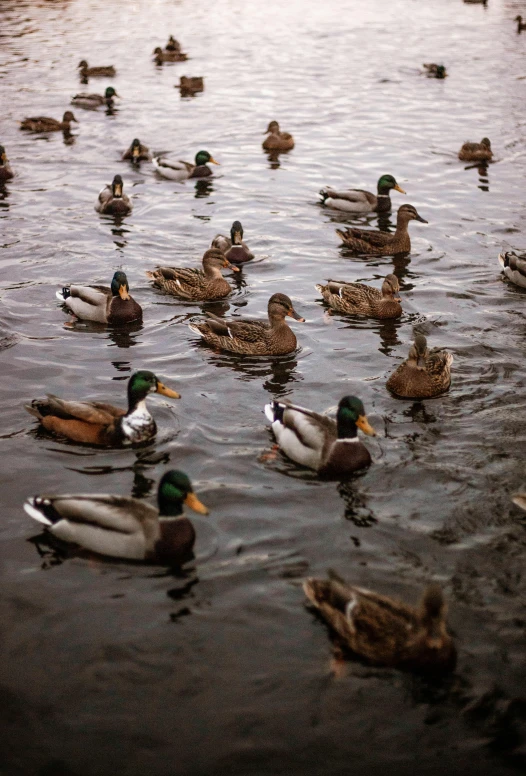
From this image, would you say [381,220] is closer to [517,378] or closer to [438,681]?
[517,378]

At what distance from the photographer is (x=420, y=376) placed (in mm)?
9836

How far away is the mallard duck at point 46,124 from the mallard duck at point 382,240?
10.8m

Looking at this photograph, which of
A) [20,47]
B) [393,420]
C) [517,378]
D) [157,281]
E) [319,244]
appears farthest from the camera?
[20,47]

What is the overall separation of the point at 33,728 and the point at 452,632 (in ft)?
9.61

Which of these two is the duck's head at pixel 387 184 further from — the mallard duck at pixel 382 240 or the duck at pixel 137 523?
the duck at pixel 137 523

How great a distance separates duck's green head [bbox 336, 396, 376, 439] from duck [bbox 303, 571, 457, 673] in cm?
212

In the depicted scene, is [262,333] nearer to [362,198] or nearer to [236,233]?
[236,233]

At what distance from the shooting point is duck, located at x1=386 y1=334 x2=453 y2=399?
32.2 feet

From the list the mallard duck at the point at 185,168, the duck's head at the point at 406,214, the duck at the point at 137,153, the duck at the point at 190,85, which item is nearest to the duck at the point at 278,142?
the mallard duck at the point at 185,168

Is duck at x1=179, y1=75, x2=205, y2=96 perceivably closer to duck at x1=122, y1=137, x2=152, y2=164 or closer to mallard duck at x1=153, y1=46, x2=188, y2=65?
mallard duck at x1=153, y1=46, x2=188, y2=65

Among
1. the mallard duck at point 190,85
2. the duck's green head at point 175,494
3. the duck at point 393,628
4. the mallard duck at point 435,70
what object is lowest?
the duck at point 393,628

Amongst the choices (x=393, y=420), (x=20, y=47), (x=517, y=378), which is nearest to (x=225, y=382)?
(x=393, y=420)

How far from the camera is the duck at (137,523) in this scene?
23.2 feet

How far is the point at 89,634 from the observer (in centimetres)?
647
